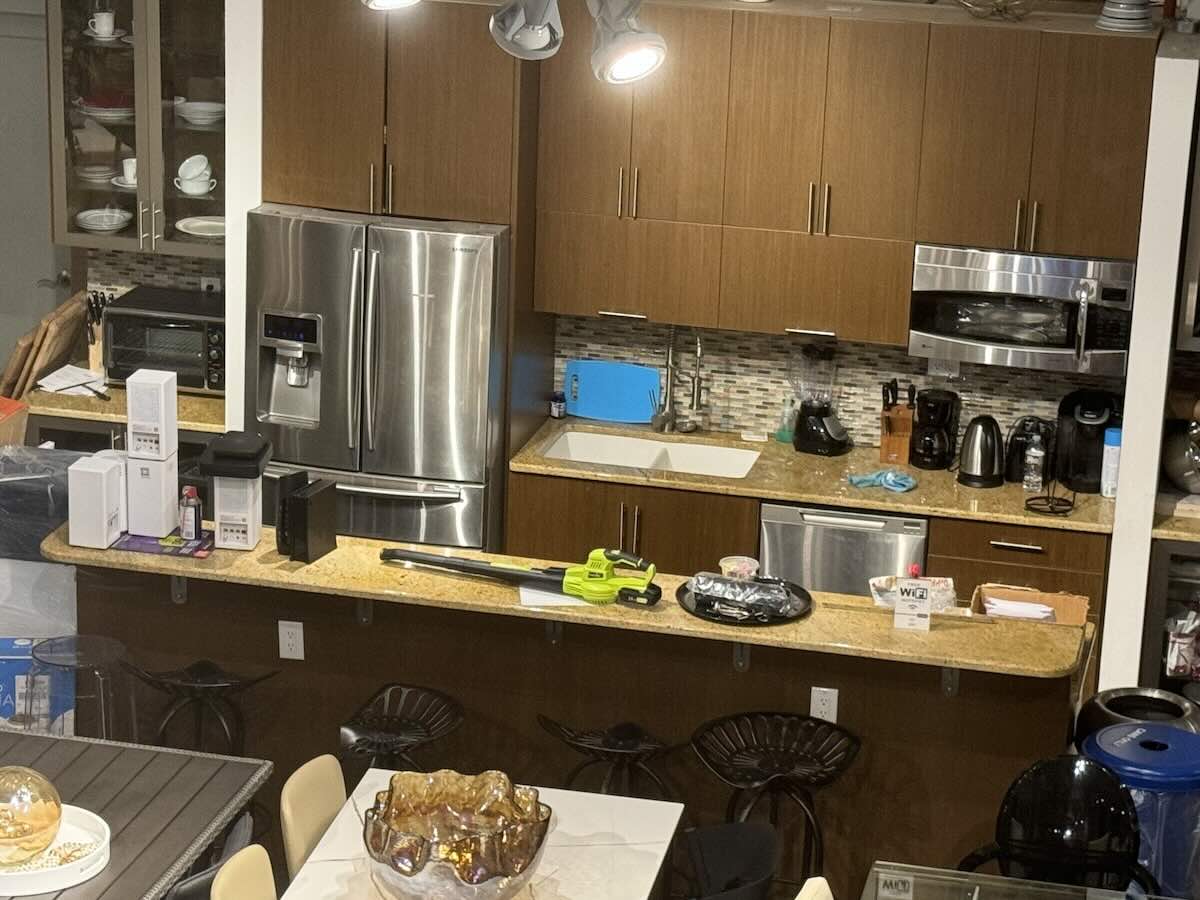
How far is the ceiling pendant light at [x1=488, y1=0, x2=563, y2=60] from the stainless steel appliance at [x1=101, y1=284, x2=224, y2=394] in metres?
3.01

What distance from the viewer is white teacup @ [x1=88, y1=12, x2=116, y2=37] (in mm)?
6617

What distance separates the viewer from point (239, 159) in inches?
252

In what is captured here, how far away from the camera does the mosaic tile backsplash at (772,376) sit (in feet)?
21.6

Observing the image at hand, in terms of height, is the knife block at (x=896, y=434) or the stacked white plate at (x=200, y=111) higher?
the stacked white plate at (x=200, y=111)

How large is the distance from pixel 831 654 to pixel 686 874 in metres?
0.75

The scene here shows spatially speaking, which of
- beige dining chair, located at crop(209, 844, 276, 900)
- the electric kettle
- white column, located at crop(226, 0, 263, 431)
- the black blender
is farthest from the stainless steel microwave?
beige dining chair, located at crop(209, 844, 276, 900)

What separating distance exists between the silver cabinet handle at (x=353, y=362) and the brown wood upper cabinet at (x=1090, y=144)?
2349 mm

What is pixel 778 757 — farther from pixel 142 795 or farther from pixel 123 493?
pixel 123 493

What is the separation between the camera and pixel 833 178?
6207 mm

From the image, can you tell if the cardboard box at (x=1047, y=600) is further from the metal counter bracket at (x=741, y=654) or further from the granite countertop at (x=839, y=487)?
the granite countertop at (x=839, y=487)

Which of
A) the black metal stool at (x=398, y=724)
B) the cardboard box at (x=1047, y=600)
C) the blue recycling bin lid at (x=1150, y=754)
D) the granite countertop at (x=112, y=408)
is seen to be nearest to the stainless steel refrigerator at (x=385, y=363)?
the granite countertop at (x=112, y=408)

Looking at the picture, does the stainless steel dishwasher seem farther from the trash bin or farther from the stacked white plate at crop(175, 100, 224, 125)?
the stacked white plate at crop(175, 100, 224, 125)

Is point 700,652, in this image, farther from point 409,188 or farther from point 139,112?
point 139,112

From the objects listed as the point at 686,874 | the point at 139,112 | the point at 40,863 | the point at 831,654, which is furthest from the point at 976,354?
the point at 40,863
